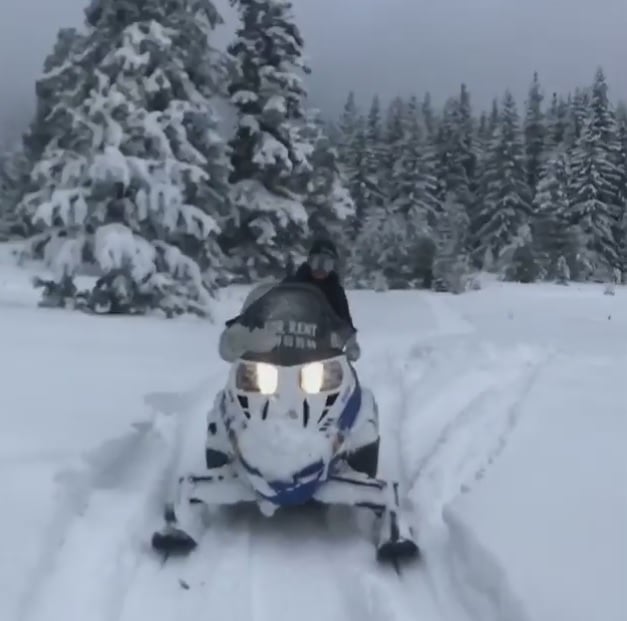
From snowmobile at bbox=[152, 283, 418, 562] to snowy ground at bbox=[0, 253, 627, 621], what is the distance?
0.77 feet

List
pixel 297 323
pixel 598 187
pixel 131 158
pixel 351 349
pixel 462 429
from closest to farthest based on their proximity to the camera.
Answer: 1. pixel 297 323
2. pixel 351 349
3. pixel 462 429
4. pixel 131 158
5. pixel 598 187

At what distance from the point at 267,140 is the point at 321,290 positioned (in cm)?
1933

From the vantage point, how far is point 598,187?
53.0 meters

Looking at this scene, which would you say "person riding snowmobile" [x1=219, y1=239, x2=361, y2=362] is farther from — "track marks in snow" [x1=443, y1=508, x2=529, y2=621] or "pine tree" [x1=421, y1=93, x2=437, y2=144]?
"pine tree" [x1=421, y1=93, x2=437, y2=144]

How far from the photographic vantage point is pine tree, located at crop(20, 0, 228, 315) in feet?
53.4

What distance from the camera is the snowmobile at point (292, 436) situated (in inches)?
232

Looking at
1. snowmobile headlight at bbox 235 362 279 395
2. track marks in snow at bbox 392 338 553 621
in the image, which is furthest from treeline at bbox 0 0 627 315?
snowmobile headlight at bbox 235 362 279 395

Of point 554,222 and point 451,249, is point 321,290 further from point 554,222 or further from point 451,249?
point 554,222

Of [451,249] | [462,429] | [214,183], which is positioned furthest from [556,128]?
[462,429]

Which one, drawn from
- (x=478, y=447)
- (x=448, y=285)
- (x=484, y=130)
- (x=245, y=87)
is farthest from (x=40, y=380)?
(x=484, y=130)

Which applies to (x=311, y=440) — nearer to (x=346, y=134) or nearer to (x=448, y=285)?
(x=448, y=285)

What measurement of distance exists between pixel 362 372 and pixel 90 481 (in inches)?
274

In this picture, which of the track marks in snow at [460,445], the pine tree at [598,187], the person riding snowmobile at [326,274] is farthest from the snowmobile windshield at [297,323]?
the pine tree at [598,187]

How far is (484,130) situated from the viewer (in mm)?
76125
